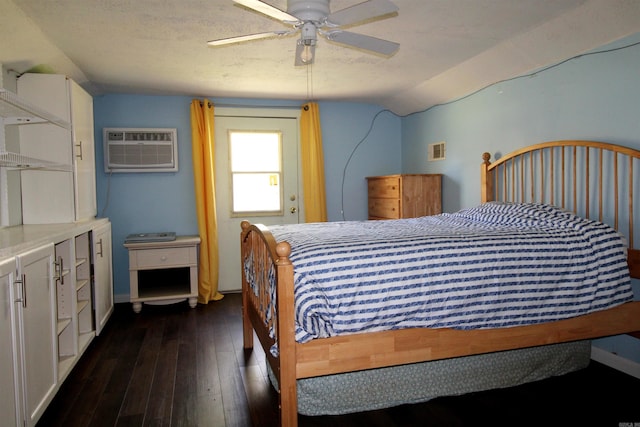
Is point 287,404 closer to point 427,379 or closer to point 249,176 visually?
point 427,379

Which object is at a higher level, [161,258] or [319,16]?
[319,16]

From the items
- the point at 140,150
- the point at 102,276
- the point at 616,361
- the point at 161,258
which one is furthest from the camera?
the point at 140,150

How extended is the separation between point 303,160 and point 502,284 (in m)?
3.13

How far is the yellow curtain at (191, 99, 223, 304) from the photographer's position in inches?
171

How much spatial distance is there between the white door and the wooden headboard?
220cm

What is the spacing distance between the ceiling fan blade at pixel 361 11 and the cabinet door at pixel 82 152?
6.96 feet

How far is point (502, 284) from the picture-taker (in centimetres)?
200

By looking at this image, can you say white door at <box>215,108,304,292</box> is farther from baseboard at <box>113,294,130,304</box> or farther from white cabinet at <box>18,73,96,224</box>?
white cabinet at <box>18,73,96,224</box>

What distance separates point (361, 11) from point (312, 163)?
113 inches

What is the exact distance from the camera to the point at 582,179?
2715 millimetres

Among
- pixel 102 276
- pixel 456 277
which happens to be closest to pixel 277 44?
pixel 456 277

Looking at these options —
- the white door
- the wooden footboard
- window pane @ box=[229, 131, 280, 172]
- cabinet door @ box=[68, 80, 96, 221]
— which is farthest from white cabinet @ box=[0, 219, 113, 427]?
window pane @ box=[229, 131, 280, 172]

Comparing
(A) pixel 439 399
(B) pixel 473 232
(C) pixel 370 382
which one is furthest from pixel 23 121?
(A) pixel 439 399

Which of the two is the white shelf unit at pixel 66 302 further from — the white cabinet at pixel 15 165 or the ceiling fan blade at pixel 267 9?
the ceiling fan blade at pixel 267 9
